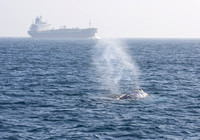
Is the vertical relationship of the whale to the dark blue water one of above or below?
above

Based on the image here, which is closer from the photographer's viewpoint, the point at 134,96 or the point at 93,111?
the point at 93,111

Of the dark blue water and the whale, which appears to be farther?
the whale

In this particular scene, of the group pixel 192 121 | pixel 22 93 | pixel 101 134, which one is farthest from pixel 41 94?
pixel 192 121

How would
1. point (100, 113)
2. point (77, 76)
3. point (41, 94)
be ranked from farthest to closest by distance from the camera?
1. point (77, 76)
2. point (41, 94)
3. point (100, 113)

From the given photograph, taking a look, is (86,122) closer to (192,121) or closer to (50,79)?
(192,121)

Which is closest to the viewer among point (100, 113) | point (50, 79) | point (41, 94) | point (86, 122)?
point (86, 122)

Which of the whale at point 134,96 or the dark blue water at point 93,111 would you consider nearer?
the dark blue water at point 93,111

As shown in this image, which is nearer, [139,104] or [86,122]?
[86,122]

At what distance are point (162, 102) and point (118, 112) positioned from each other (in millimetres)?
7145

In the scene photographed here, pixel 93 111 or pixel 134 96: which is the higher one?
pixel 134 96

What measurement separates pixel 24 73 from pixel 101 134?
37.5 m

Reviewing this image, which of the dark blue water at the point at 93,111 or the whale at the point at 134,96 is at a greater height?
the whale at the point at 134,96

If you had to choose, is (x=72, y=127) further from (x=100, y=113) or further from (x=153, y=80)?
(x=153, y=80)

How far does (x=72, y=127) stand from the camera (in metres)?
25.3
